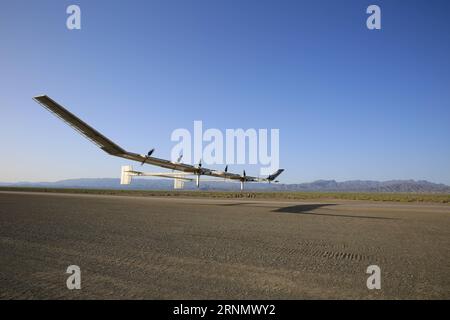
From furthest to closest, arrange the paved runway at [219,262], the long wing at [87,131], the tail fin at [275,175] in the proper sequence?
1. the tail fin at [275,175]
2. the long wing at [87,131]
3. the paved runway at [219,262]

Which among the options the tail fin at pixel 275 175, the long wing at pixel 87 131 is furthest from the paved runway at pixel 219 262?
the tail fin at pixel 275 175

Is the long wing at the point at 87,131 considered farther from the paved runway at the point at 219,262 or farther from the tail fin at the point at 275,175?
the tail fin at the point at 275,175

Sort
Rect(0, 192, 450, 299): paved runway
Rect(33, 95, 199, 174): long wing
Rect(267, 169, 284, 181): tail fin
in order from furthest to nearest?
1. Rect(267, 169, 284, 181): tail fin
2. Rect(33, 95, 199, 174): long wing
3. Rect(0, 192, 450, 299): paved runway

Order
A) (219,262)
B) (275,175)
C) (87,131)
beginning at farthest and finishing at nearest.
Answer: (275,175) < (87,131) < (219,262)

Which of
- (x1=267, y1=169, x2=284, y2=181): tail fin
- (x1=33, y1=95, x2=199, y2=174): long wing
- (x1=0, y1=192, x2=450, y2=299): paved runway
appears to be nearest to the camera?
(x1=0, y1=192, x2=450, y2=299): paved runway

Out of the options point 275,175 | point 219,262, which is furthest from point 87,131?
point 275,175

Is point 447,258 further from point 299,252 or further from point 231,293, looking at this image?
point 231,293

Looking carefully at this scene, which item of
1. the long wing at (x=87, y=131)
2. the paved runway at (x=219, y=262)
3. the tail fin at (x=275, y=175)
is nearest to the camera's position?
the paved runway at (x=219, y=262)

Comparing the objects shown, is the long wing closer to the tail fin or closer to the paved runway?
the paved runway

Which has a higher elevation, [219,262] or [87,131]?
[87,131]

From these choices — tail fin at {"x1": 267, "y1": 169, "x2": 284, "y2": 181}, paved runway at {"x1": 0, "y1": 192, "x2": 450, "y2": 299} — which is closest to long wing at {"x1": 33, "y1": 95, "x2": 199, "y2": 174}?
paved runway at {"x1": 0, "y1": 192, "x2": 450, "y2": 299}

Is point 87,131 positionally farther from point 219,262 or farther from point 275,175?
point 275,175
